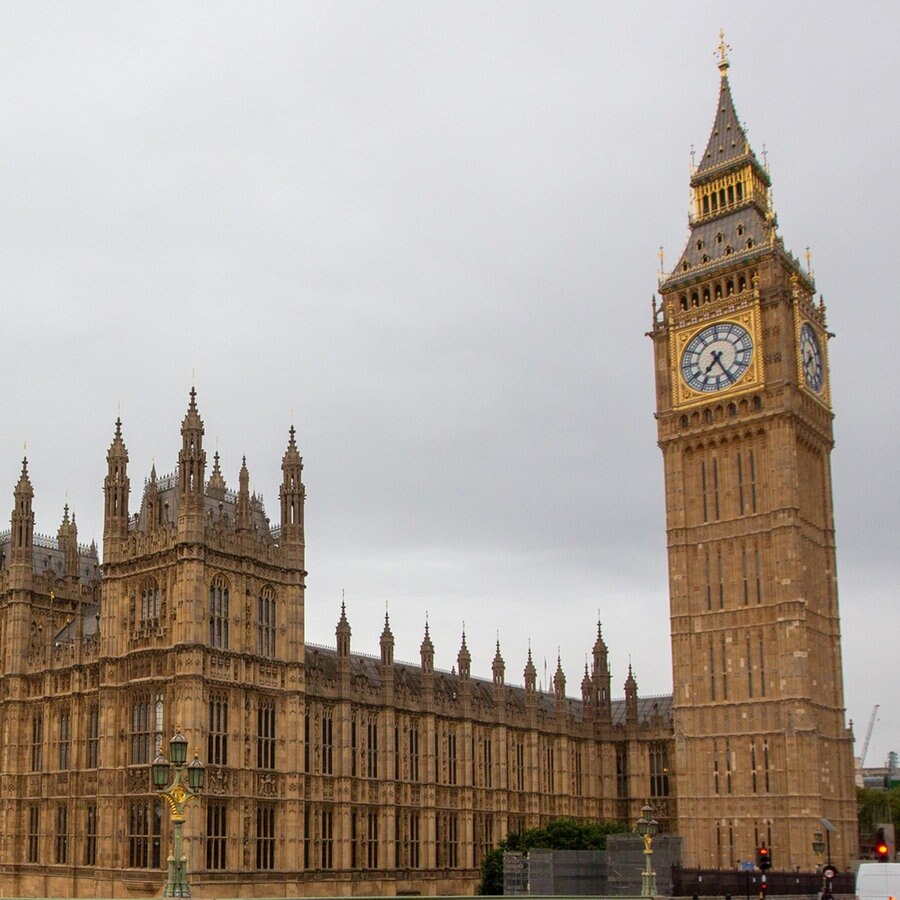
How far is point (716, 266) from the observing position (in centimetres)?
9669

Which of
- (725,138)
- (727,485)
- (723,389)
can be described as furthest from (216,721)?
(725,138)

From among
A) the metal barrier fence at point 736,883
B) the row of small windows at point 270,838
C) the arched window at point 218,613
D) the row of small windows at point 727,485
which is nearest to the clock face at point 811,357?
the row of small windows at point 727,485

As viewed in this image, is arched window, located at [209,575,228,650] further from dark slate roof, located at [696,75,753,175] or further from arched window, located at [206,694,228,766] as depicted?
dark slate roof, located at [696,75,753,175]

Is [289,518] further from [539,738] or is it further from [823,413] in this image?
[823,413]

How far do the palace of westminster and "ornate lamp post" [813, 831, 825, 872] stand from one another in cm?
385

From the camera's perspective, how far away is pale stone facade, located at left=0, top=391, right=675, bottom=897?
68.4 metres

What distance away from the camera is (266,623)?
239ft

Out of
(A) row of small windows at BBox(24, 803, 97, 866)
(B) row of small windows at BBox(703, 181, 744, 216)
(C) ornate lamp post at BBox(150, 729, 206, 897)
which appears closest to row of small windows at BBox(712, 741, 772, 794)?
(B) row of small windows at BBox(703, 181, 744, 216)

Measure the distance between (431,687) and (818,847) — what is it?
29.2 m

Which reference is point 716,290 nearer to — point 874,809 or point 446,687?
point 446,687

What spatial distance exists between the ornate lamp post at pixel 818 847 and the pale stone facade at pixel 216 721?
21298 millimetres

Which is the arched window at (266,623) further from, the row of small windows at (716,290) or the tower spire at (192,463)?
the row of small windows at (716,290)

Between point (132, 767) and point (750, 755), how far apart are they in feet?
135

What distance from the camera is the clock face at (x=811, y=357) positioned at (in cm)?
9450
